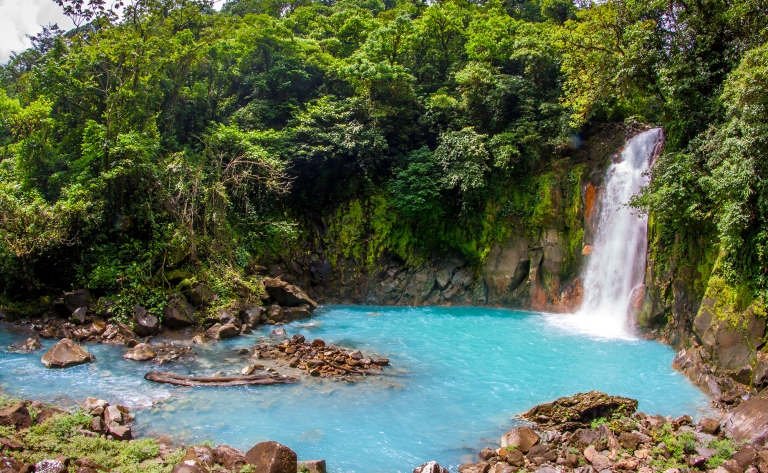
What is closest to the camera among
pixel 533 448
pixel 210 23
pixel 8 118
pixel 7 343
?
pixel 533 448

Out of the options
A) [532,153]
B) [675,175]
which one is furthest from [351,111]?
[675,175]

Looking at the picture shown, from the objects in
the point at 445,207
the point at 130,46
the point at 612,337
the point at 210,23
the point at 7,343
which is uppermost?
the point at 210,23

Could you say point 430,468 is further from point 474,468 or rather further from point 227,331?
point 227,331

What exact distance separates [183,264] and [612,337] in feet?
49.4

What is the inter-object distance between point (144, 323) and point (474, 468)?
11.0 meters

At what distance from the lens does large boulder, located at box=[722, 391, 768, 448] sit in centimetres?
823

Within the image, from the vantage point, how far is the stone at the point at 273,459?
692 cm

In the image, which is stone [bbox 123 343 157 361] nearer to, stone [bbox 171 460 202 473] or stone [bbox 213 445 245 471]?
stone [bbox 213 445 245 471]

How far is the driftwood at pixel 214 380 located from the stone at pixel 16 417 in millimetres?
3577

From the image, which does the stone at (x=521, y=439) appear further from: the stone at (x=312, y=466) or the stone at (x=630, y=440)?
the stone at (x=312, y=466)

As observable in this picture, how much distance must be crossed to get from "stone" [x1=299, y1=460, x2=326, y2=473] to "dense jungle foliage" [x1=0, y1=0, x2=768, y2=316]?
33.3 ft

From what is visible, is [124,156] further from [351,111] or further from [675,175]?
[675,175]

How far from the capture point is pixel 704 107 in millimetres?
13969

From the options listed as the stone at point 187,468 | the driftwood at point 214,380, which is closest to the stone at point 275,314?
the driftwood at point 214,380
